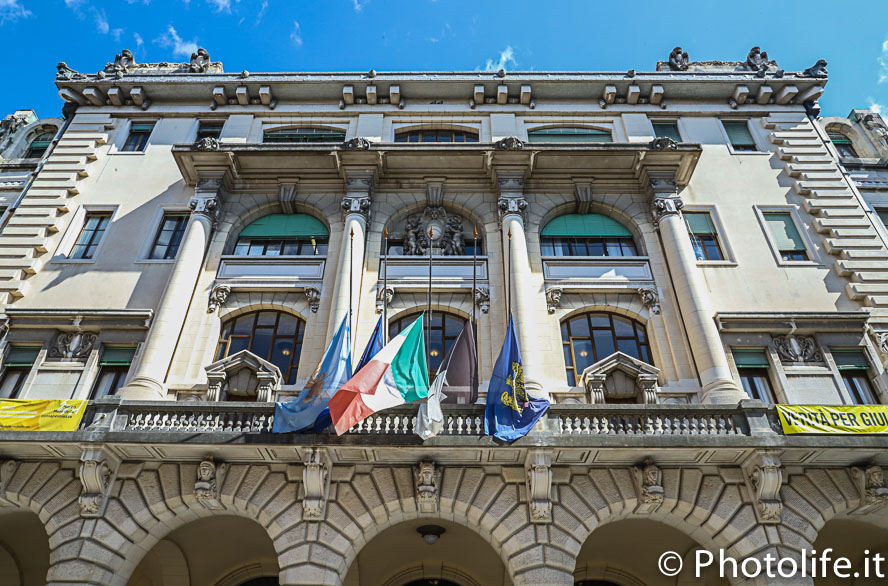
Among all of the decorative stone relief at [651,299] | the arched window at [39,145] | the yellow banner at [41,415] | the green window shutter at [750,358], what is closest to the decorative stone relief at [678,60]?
the decorative stone relief at [651,299]

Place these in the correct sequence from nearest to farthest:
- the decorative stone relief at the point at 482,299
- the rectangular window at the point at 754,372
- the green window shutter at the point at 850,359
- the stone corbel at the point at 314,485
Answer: the stone corbel at the point at 314,485 < the rectangular window at the point at 754,372 < the green window shutter at the point at 850,359 < the decorative stone relief at the point at 482,299

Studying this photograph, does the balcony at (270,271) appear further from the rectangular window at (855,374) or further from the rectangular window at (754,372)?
the rectangular window at (855,374)

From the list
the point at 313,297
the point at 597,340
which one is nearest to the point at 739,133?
the point at 597,340

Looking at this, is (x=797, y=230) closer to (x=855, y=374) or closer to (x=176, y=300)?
(x=855, y=374)

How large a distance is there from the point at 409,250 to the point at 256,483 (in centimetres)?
1054

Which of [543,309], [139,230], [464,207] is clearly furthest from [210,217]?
[543,309]

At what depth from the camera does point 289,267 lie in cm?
2211

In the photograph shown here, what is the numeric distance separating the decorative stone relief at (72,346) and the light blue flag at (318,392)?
900 cm

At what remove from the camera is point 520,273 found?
20.7 meters

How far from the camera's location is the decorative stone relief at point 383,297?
2040cm

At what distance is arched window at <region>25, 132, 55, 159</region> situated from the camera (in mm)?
28791

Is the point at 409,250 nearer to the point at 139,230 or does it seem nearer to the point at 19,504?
the point at 139,230

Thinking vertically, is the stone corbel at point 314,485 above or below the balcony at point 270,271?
below

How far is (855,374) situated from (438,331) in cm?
1427
